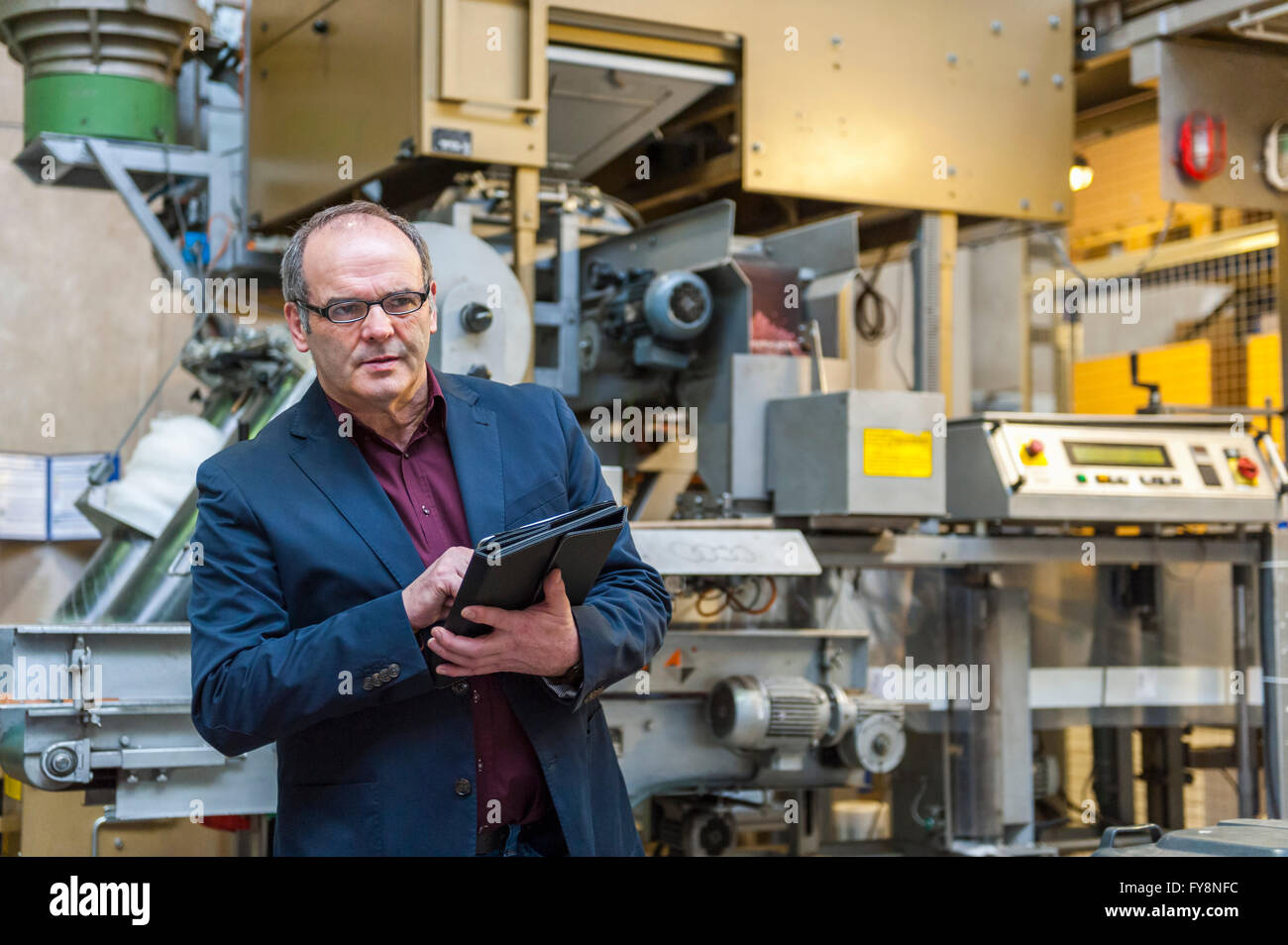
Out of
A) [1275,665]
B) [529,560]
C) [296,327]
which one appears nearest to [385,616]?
[529,560]

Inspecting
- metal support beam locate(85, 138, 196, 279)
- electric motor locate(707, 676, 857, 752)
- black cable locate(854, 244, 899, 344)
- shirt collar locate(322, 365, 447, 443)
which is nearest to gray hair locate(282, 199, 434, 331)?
shirt collar locate(322, 365, 447, 443)

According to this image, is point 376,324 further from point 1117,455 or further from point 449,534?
point 1117,455

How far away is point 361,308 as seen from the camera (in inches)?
62.7

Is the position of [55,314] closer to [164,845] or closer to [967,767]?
[164,845]

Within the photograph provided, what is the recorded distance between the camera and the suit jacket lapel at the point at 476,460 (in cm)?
163

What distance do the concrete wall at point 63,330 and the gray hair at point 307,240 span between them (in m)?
4.77

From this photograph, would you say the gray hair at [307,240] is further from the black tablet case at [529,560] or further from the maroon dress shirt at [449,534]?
the black tablet case at [529,560]

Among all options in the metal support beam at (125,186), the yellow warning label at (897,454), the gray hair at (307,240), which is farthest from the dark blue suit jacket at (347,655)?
the metal support beam at (125,186)

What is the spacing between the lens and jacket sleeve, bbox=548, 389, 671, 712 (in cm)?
157

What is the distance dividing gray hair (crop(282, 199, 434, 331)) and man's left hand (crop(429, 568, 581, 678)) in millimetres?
414

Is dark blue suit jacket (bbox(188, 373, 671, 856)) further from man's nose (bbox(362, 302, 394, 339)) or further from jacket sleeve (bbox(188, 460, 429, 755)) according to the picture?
man's nose (bbox(362, 302, 394, 339))

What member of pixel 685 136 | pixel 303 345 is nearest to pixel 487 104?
pixel 685 136

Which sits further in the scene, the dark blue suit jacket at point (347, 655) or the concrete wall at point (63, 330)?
the concrete wall at point (63, 330)
